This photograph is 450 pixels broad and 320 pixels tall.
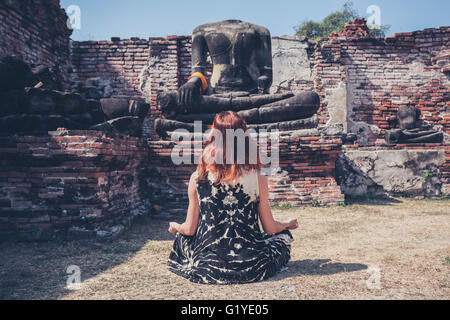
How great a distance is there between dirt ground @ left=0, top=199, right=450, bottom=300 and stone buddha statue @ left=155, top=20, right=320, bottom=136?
1733 millimetres

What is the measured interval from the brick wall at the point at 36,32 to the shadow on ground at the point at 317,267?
565cm

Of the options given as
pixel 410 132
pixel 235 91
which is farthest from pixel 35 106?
pixel 410 132

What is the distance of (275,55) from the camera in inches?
339

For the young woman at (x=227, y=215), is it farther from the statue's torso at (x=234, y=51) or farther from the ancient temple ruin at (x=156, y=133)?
the statue's torso at (x=234, y=51)

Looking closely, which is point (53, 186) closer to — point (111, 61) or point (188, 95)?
point (188, 95)

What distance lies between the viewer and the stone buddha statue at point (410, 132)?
6.88m

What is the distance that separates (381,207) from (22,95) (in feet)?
17.1

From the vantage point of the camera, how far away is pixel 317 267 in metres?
2.65

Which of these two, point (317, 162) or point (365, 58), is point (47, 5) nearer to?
point (317, 162)

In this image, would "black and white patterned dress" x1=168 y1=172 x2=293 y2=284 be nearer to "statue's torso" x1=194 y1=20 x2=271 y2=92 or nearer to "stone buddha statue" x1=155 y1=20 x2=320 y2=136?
"stone buddha statue" x1=155 y1=20 x2=320 y2=136

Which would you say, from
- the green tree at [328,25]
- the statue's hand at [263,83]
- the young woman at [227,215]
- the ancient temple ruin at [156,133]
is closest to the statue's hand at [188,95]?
the ancient temple ruin at [156,133]

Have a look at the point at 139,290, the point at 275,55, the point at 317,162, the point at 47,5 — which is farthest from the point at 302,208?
the point at 47,5

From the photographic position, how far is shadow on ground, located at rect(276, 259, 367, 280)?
2492 mm

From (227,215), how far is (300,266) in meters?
0.89
